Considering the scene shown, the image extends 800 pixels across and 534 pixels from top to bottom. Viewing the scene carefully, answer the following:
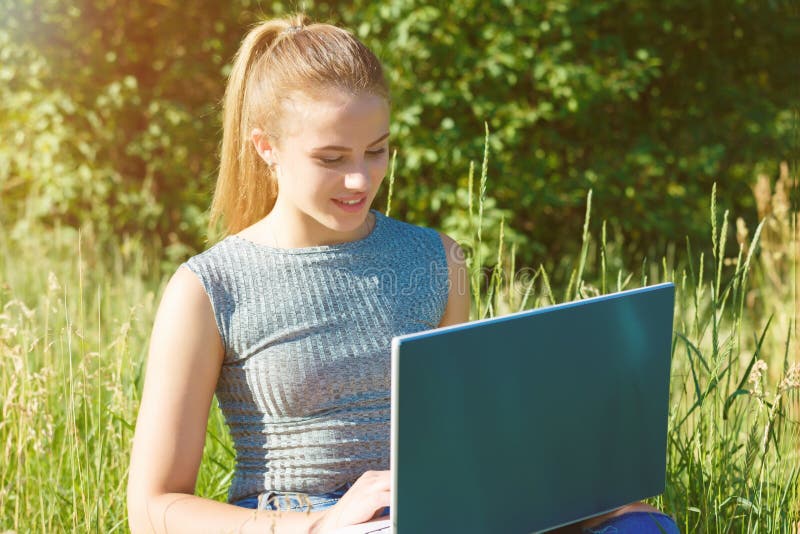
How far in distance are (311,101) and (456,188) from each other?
3521 millimetres

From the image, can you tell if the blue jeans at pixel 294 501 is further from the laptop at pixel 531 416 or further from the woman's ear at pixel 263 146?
the woman's ear at pixel 263 146

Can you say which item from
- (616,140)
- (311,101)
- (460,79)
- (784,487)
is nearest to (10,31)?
(460,79)

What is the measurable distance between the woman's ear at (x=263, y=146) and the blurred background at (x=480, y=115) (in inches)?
125

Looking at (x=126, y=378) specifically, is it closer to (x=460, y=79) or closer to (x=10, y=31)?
(x=460, y=79)

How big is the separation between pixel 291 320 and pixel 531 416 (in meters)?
0.67

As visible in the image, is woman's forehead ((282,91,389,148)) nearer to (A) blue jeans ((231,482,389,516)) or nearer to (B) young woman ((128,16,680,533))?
(B) young woman ((128,16,680,533))

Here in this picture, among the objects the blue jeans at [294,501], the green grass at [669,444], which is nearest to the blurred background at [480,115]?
the green grass at [669,444]

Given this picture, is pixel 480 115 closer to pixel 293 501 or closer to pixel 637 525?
pixel 293 501

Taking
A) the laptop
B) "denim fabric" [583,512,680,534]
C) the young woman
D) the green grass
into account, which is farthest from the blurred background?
the laptop

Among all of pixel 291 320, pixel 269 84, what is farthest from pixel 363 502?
pixel 269 84

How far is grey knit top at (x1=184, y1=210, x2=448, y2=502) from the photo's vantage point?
6.08 ft

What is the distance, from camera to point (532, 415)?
1.38m

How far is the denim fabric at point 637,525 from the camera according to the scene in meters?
1.61

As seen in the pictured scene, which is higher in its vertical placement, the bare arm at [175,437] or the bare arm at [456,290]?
the bare arm at [456,290]
